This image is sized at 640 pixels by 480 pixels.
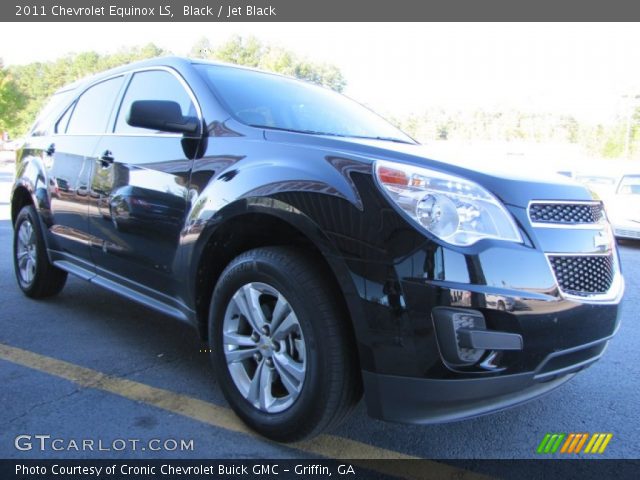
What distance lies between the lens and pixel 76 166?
3.42 metres

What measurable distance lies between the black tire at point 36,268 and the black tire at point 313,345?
102 inches

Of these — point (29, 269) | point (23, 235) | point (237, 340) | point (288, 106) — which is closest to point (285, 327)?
point (237, 340)

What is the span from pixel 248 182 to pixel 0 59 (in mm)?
48580

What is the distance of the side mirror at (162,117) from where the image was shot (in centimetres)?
249

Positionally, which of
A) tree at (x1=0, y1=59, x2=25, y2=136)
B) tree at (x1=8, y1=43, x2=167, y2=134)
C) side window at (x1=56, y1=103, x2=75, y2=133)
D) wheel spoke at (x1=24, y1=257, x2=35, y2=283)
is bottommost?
wheel spoke at (x1=24, y1=257, x2=35, y2=283)

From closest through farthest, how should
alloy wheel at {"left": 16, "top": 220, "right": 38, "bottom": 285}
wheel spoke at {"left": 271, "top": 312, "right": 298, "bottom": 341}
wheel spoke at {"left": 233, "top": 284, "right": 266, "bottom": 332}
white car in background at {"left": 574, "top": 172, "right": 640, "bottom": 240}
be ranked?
1. wheel spoke at {"left": 271, "top": 312, "right": 298, "bottom": 341}
2. wheel spoke at {"left": 233, "top": 284, "right": 266, "bottom": 332}
3. alloy wheel at {"left": 16, "top": 220, "right": 38, "bottom": 285}
4. white car in background at {"left": 574, "top": 172, "right": 640, "bottom": 240}

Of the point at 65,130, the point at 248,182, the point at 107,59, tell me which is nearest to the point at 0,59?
the point at 107,59

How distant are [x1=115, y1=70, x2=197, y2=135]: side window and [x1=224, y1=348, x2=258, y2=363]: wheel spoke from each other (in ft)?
4.08

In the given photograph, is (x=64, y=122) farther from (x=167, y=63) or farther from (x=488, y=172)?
(x=488, y=172)

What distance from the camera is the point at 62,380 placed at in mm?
2676

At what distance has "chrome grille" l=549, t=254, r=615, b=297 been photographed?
1769 millimetres

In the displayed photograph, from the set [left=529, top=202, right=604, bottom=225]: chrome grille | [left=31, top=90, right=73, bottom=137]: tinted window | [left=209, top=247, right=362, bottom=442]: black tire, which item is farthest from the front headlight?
[left=31, top=90, right=73, bottom=137]: tinted window

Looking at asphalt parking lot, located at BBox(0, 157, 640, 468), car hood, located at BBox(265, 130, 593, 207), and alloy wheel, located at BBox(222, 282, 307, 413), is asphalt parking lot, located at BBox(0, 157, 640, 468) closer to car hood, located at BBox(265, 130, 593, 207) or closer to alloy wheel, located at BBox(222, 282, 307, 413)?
alloy wheel, located at BBox(222, 282, 307, 413)

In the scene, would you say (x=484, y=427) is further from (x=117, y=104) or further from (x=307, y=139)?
(x=117, y=104)
